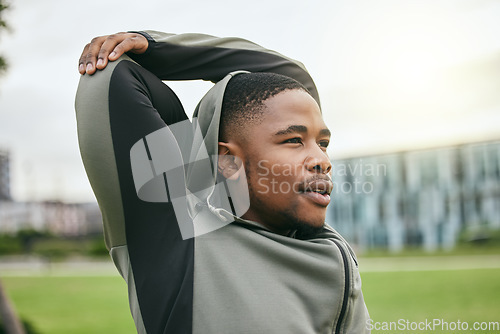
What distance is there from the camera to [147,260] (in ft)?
3.49

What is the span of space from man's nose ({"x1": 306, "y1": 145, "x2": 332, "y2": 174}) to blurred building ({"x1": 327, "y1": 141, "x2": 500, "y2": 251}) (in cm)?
2349

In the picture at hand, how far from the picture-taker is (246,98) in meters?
1.17

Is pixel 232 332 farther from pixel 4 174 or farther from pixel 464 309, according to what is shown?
pixel 4 174

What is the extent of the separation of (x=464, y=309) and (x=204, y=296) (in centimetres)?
1293

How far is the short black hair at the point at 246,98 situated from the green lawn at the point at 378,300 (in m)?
9.08

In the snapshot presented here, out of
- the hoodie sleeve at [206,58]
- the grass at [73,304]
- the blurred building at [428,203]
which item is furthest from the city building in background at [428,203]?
the hoodie sleeve at [206,58]

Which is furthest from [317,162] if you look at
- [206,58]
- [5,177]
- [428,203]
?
[5,177]

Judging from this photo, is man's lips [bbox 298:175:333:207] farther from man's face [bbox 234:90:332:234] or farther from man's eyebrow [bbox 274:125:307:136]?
man's eyebrow [bbox 274:125:307:136]

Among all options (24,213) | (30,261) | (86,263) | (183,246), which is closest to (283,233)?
(183,246)

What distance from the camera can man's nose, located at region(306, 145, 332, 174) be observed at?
1.08 meters

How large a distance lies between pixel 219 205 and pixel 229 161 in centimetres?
11

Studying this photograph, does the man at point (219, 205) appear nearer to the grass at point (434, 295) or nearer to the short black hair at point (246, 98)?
the short black hair at point (246, 98)

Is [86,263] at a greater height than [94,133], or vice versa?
[94,133]

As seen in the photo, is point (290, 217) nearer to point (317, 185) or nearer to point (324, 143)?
point (317, 185)
